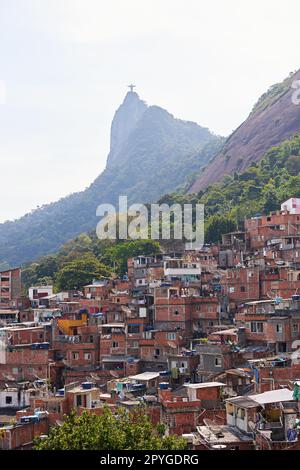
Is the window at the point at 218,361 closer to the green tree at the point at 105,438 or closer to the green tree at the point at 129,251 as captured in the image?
the green tree at the point at 105,438

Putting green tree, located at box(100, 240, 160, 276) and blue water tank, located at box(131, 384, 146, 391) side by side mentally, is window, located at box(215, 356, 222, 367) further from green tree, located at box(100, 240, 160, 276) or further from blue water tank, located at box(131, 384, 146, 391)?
green tree, located at box(100, 240, 160, 276)

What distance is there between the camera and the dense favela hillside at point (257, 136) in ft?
336

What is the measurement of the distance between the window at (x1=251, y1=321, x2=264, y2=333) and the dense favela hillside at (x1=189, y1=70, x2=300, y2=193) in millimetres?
64987

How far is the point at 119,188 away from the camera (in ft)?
558

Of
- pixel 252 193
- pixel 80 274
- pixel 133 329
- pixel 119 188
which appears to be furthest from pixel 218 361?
pixel 119 188

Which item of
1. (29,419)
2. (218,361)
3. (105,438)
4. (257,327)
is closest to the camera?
(105,438)

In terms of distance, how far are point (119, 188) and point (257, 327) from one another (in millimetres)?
137704

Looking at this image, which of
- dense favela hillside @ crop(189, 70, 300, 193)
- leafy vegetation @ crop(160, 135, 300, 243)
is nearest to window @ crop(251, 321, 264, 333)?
leafy vegetation @ crop(160, 135, 300, 243)

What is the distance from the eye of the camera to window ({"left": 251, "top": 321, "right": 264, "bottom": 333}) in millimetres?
33438

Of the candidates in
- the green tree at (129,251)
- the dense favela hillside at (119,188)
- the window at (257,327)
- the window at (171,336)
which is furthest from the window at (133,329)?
the dense favela hillside at (119,188)

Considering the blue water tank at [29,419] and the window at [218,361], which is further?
the window at [218,361]

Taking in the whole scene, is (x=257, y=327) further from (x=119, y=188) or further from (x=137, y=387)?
(x=119, y=188)

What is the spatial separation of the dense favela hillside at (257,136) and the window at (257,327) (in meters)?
65.0

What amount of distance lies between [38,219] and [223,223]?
110093 mm
